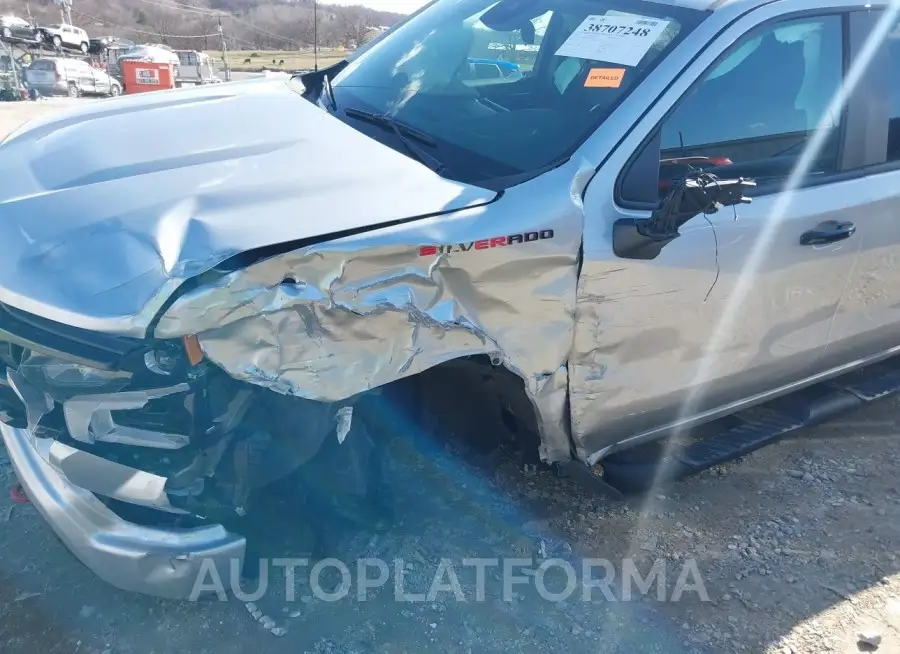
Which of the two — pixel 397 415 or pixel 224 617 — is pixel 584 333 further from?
pixel 224 617

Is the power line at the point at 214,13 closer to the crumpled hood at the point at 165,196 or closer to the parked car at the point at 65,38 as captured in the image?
the parked car at the point at 65,38

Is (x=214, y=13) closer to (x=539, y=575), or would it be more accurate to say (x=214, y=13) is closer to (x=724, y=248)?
(x=724, y=248)

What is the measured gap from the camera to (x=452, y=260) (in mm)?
1932

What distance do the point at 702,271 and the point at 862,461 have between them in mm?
1632

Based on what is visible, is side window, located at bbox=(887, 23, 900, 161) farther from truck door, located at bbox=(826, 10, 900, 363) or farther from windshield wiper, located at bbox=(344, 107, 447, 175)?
windshield wiper, located at bbox=(344, 107, 447, 175)

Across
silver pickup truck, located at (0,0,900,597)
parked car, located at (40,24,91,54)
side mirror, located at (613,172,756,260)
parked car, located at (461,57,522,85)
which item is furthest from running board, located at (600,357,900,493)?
parked car, located at (40,24,91,54)

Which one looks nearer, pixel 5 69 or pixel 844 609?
pixel 844 609

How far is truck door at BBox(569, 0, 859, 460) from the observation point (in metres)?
2.24

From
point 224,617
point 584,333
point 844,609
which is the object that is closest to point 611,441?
point 584,333

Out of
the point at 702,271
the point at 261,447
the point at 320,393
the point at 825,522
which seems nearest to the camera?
the point at 320,393

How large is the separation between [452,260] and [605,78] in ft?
3.09

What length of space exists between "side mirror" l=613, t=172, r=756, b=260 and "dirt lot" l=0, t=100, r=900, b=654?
32.9 inches

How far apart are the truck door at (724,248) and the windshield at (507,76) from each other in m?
0.19

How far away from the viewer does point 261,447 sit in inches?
80.9
